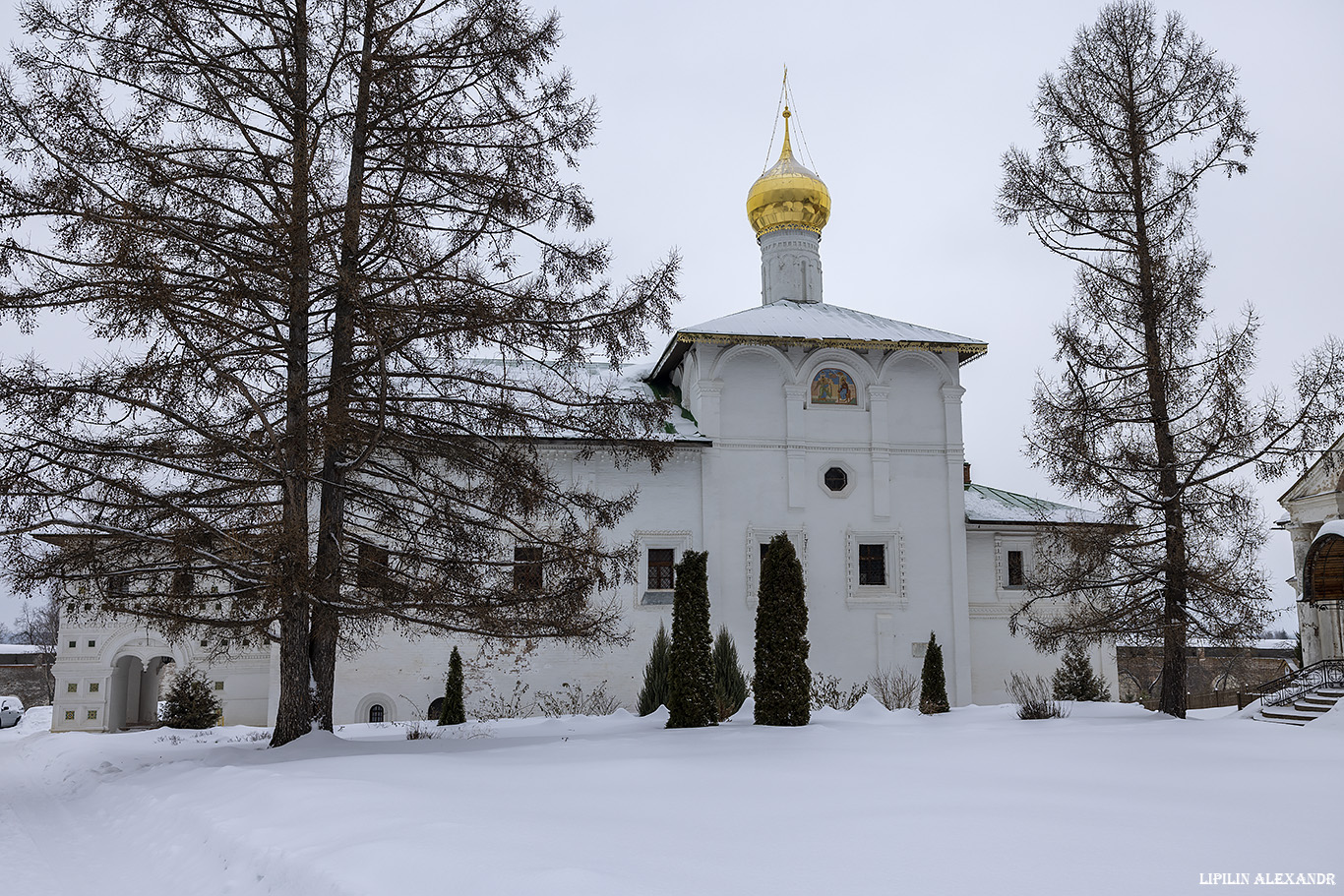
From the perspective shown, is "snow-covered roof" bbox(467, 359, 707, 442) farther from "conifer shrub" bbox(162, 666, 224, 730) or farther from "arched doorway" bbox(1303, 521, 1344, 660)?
"arched doorway" bbox(1303, 521, 1344, 660)

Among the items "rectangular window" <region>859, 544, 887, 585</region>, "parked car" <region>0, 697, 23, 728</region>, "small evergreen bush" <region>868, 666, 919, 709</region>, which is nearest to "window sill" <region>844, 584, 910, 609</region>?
"rectangular window" <region>859, 544, 887, 585</region>

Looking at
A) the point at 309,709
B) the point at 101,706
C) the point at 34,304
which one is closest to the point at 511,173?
the point at 34,304

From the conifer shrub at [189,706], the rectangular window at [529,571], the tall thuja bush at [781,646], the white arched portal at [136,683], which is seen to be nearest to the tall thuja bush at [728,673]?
the tall thuja bush at [781,646]

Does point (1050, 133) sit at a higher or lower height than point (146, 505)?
higher

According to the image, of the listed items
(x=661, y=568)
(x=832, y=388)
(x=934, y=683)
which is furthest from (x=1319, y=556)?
(x=661, y=568)

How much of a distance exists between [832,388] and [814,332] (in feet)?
4.03

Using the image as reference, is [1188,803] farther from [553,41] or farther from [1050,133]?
[1050,133]

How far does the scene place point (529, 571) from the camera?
35.8 ft

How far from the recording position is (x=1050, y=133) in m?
14.4

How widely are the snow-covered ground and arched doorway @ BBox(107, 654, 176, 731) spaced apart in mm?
10498

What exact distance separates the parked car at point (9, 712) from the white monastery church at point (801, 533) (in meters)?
4.85

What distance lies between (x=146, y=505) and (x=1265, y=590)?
1300 centimetres

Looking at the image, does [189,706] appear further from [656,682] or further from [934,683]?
[934,683]

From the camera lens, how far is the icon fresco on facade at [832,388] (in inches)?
806
